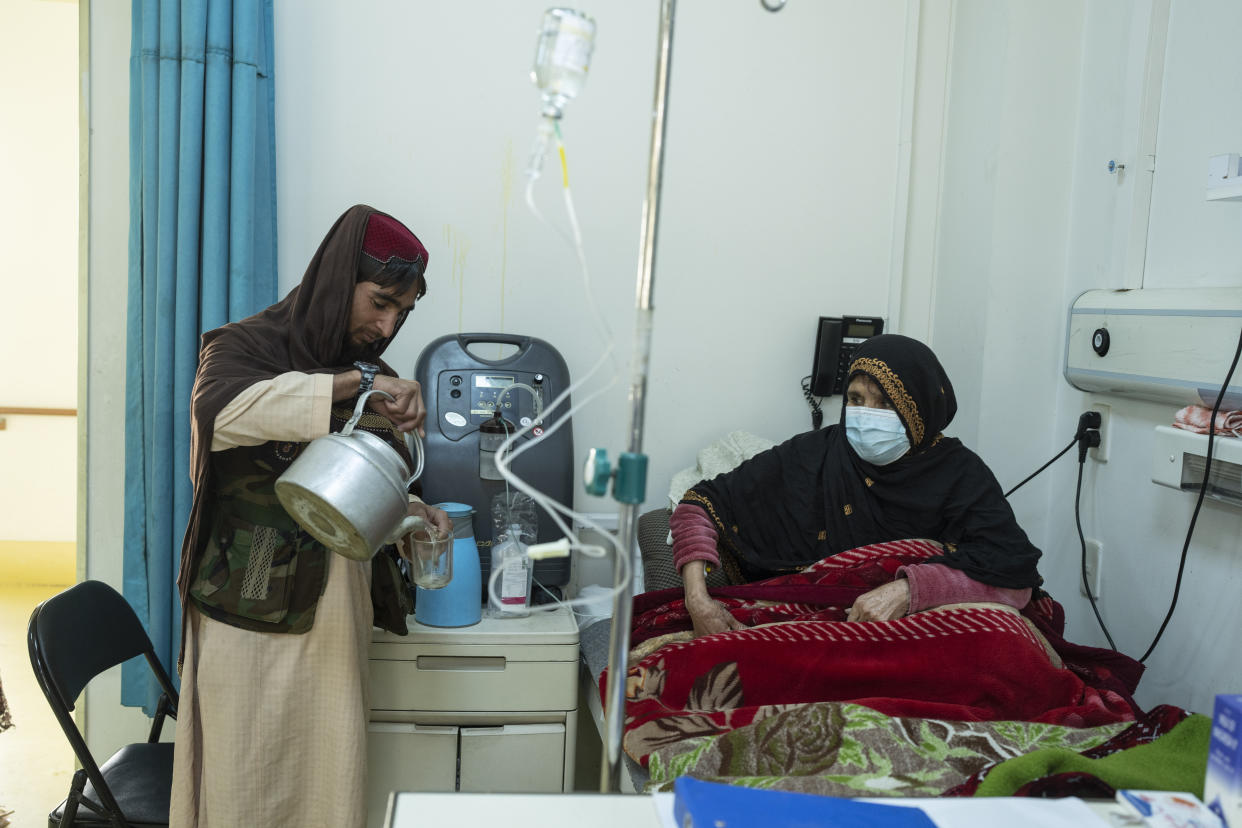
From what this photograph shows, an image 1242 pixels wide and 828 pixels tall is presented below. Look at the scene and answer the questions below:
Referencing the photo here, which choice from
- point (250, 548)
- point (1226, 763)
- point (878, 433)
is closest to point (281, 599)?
point (250, 548)

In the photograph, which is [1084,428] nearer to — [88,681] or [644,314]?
[644,314]

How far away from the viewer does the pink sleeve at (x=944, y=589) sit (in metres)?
1.88

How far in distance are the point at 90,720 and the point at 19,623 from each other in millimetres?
1543

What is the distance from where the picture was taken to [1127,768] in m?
1.08

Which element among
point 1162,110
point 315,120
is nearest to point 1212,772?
point 1162,110

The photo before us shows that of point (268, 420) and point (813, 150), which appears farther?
point (813, 150)

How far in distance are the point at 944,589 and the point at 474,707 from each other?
0.96 meters

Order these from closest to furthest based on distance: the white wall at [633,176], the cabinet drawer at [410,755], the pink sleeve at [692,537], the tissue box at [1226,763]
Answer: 1. the tissue box at [1226,763]
2. the cabinet drawer at [410,755]
3. the pink sleeve at [692,537]
4. the white wall at [633,176]

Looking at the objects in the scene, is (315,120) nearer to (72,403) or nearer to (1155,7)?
(1155,7)

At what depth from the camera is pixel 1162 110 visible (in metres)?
2.05

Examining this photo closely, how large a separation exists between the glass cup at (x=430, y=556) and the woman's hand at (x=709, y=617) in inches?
20.3

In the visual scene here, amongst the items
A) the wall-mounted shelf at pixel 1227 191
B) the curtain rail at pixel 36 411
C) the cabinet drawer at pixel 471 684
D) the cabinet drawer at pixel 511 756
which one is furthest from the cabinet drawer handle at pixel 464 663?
the curtain rail at pixel 36 411

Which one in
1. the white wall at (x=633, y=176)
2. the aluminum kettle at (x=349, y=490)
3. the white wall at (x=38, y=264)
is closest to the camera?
the aluminum kettle at (x=349, y=490)

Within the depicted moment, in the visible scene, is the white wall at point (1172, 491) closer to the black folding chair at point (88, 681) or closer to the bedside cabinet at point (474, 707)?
the bedside cabinet at point (474, 707)
